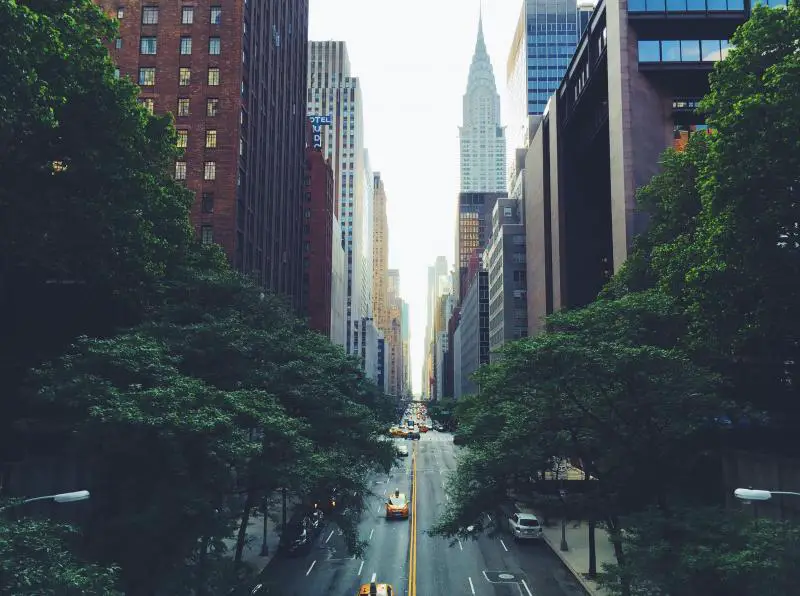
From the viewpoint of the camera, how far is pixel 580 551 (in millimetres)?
39031

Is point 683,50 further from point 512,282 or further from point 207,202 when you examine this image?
point 512,282

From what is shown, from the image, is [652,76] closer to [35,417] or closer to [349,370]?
[349,370]

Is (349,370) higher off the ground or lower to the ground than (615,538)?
higher

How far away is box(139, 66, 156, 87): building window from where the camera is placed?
63.3 metres

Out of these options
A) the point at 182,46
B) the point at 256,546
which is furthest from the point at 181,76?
the point at 256,546

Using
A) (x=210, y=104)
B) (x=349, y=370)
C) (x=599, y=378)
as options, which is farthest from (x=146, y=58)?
(x=599, y=378)

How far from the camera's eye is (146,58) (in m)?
63.7

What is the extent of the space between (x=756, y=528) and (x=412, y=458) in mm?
72784

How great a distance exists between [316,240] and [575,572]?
91.1 meters

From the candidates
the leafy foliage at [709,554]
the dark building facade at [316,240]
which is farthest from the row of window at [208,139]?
the dark building facade at [316,240]

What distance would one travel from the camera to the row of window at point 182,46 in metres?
63.7

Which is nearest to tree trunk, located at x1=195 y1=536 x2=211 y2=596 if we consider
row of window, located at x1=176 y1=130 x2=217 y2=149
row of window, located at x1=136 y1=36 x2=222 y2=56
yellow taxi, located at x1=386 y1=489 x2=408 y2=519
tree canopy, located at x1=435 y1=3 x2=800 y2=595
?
tree canopy, located at x1=435 y1=3 x2=800 y2=595

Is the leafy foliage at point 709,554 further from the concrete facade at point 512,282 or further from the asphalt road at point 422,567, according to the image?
the concrete facade at point 512,282

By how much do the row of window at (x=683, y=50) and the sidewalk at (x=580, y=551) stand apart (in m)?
34.9
